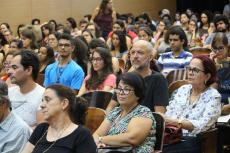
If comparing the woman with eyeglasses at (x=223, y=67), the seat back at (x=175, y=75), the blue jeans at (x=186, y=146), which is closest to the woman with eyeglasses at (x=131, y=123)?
the blue jeans at (x=186, y=146)

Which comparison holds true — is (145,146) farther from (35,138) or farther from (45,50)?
(45,50)

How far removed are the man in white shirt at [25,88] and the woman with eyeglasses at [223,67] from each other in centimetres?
169

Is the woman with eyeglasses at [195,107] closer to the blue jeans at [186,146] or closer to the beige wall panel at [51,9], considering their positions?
the blue jeans at [186,146]

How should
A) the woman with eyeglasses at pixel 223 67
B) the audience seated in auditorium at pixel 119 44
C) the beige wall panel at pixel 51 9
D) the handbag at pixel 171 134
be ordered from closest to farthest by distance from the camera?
1. the handbag at pixel 171 134
2. the woman with eyeglasses at pixel 223 67
3. the audience seated in auditorium at pixel 119 44
4. the beige wall panel at pixel 51 9

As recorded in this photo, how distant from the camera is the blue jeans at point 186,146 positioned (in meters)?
4.42

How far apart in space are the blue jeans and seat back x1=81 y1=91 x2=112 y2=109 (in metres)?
1.01

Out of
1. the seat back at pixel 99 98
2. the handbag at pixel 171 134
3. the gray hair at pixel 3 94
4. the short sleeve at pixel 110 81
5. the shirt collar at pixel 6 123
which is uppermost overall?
the gray hair at pixel 3 94

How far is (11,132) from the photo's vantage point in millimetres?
3873

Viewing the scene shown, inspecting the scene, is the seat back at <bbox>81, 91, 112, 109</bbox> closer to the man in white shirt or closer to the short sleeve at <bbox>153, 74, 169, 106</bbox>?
the short sleeve at <bbox>153, 74, 169, 106</bbox>

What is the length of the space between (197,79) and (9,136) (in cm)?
156

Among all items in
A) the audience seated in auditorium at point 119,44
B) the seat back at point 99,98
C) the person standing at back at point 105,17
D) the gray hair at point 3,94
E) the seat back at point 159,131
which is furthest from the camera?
the person standing at back at point 105,17

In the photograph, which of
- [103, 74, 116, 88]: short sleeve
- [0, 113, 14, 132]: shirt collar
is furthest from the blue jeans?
[103, 74, 116, 88]: short sleeve

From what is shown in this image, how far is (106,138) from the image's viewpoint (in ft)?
13.1

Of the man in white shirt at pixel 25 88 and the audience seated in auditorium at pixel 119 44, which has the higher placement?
the man in white shirt at pixel 25 88
